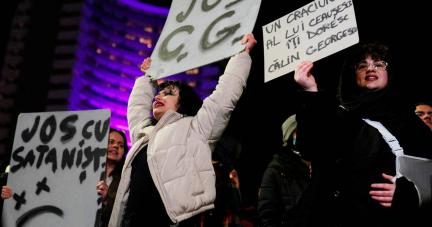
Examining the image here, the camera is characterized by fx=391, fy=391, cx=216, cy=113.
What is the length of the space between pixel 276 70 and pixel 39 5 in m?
9.64

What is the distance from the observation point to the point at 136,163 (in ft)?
7.68

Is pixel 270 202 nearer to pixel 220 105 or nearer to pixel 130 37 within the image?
pixel 220 105

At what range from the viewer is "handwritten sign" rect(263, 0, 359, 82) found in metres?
2.04

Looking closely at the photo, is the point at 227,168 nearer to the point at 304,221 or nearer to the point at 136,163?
the point at 136,163

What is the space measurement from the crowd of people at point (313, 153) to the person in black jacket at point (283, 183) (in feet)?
0.08

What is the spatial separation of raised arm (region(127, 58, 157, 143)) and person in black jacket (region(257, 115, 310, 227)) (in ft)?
3.40

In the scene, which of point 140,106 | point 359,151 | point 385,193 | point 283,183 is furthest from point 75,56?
point 385,193

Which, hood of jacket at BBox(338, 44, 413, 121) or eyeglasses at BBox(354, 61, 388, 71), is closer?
hood of jacket at BBox(338, 44, 413, 121)

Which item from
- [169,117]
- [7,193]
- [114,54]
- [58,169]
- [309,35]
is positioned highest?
[114,54]

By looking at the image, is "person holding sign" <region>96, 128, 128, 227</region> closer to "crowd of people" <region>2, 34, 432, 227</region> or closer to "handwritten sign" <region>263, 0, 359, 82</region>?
"crowd of people" <region>2, 34, 432, 227</region>

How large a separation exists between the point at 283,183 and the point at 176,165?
1.11 m

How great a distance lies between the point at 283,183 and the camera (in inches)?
117

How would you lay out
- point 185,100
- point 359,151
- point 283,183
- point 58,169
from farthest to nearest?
point 283,183 → point 185,100 → point 58,169 → point 359,151

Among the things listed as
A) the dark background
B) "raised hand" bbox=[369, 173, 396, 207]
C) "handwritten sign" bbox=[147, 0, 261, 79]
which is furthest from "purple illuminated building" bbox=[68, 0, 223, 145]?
"raised hand" bbox=[369, 173, 396, 207]
